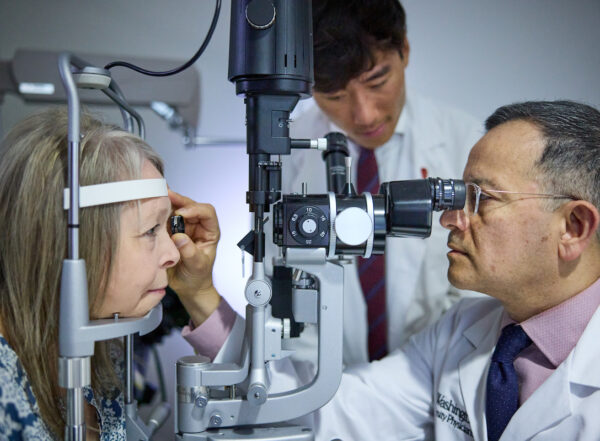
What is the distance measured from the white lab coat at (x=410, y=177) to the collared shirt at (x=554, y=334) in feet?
1.71

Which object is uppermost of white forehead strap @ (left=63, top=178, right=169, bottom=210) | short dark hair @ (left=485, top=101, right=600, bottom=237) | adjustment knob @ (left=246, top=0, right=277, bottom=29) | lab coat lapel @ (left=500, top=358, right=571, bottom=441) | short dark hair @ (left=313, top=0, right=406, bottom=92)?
short dark hair @ (left=313, top=0, right=406, bottom=92)

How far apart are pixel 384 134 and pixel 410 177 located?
155 millimetres

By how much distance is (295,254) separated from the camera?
0.94 meters

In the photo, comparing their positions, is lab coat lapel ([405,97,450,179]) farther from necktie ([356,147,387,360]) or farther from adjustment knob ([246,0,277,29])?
adjustment knob ([246,0,277,29])

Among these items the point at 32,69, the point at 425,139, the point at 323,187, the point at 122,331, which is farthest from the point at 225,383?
the point at 32,69

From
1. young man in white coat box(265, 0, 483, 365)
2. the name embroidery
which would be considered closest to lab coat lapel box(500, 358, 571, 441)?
the name embroidery

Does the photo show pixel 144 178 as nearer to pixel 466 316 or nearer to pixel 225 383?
pixel 225 383

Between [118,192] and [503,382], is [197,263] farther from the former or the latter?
[503,382]

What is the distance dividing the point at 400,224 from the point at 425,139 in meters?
0.85

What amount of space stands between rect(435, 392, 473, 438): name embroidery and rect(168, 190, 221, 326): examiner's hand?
1.84 ft

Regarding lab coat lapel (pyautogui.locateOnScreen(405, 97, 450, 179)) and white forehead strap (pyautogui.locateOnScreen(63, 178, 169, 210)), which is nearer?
white forehead strap (pyautogui.locateOnScreen(63, 178, 169, 210))

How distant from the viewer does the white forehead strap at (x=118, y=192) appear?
816 mm

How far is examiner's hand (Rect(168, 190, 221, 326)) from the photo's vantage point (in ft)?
3.76

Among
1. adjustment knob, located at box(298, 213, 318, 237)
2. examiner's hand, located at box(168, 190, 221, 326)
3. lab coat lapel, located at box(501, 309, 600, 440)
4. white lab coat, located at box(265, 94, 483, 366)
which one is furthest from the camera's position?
white lab coat, located at box(265, 94, 483, 366)
